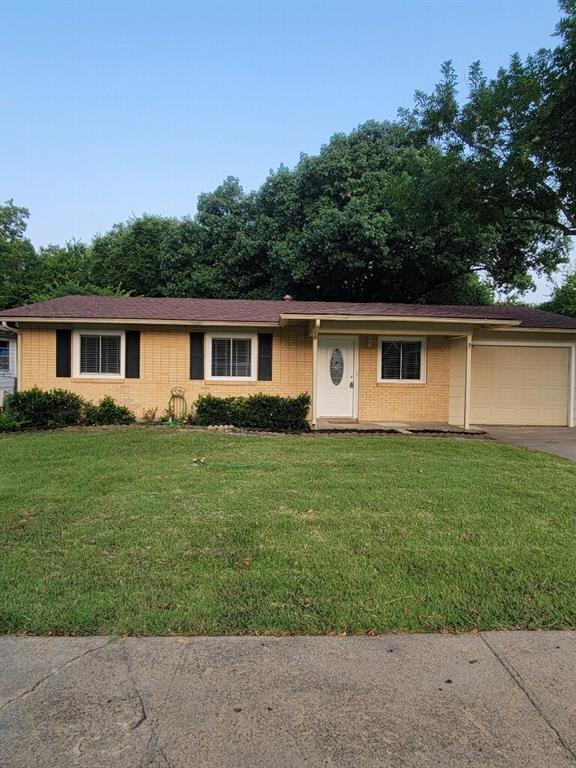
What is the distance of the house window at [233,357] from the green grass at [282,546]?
525 cm

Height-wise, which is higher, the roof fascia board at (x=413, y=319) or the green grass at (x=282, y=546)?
the roof fascia board at (x=413, y=319)

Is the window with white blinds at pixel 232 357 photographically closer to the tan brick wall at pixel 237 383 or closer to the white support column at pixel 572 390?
the tan brick wall at pixel 237 383

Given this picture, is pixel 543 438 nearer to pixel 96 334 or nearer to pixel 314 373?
pixel 314 373

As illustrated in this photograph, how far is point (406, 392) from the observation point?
45.9ft

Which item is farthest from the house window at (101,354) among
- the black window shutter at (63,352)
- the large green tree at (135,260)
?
the large green tree at (135,260)

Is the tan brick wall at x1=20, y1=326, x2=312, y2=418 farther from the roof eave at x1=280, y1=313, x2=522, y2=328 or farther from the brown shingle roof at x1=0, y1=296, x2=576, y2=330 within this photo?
the roof eave at x1=280, y1=313, x2=522, y2=328

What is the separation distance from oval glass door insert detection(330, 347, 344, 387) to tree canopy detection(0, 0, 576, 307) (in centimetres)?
398

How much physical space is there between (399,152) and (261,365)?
42.2 feet

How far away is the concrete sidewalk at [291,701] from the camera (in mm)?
2225

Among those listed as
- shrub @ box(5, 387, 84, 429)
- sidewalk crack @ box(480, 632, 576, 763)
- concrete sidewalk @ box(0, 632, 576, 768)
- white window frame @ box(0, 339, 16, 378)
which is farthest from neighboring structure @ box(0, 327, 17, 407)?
sidewalk crack @ box(480, 632, 576, 763)

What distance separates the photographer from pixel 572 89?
10.0m

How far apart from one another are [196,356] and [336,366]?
11.7 ft

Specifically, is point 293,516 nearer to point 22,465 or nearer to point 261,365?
point 22,465

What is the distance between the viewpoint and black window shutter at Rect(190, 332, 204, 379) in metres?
13.4
